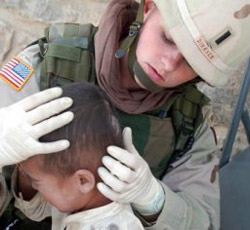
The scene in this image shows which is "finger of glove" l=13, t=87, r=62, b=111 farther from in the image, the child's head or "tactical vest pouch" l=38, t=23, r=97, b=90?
"tactical vest pouch" l=38, t=23, r=97, b=90

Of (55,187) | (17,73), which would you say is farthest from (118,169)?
(17,73)

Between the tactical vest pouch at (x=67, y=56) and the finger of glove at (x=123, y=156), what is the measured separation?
0.27 m

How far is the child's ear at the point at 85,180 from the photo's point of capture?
1.15m

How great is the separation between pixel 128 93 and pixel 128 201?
0.95ft

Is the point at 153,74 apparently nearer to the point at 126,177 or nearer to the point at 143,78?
the point at 143,78

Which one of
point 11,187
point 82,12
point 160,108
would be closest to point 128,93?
point 160,108

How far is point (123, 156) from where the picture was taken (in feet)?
3.79

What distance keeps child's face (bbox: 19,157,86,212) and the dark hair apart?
1 centimetres

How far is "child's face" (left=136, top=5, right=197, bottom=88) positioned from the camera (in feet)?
4.22

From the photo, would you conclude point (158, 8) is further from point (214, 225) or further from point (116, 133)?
point (214, 225)

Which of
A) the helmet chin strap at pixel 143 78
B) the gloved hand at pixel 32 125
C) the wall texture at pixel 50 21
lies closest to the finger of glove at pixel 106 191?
the gloved hand at pixel 32 125

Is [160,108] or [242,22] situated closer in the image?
[242,22]

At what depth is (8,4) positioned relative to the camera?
230 cm

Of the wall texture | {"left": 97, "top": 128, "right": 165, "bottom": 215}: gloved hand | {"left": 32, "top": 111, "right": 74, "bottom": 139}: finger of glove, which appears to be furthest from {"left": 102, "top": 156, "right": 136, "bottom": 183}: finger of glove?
the wall texture
